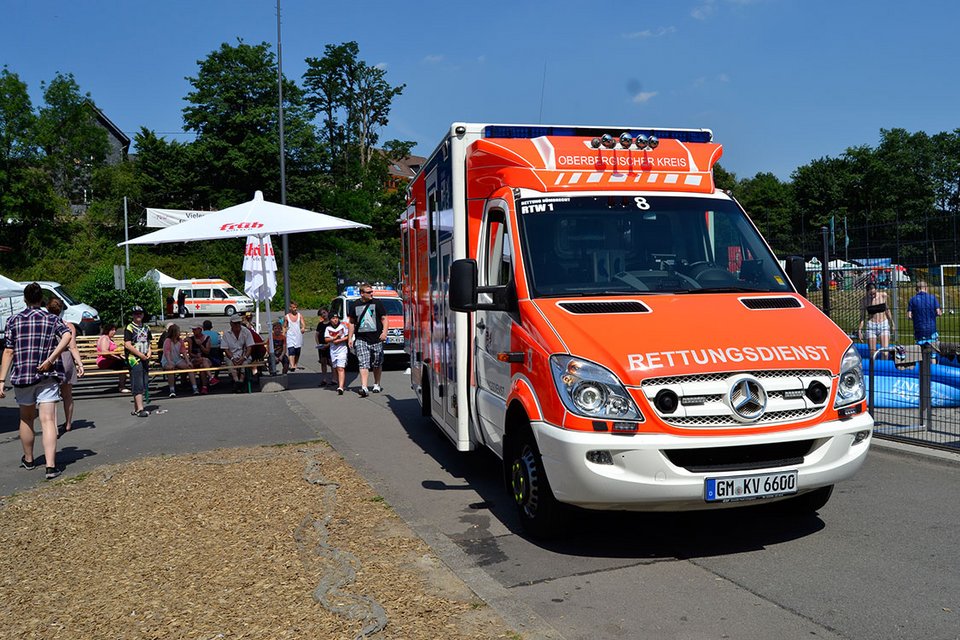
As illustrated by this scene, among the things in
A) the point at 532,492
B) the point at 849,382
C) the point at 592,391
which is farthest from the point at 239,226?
the point at 849,382

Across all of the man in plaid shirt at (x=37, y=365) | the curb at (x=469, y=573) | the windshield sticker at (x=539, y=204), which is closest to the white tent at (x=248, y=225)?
the man in plaid shirt at (x=37, y=365)

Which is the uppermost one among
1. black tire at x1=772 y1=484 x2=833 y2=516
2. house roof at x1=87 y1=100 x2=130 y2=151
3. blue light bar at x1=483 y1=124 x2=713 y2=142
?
house roof at x1=87 y1=100 x2=130 y2=151

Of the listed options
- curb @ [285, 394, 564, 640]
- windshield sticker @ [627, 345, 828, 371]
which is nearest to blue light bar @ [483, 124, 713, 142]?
windshield sticker @ [627, 345, 828, 371]

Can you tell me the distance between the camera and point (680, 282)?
6199 mm

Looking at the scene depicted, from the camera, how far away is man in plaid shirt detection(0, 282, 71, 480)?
340 inches

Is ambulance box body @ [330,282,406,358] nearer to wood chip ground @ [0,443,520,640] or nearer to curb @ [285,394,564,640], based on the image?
curb @ [285,394,564,640]

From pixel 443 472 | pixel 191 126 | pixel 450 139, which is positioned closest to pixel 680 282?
pixel 450 139

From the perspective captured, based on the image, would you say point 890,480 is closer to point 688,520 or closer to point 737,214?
point 688,520

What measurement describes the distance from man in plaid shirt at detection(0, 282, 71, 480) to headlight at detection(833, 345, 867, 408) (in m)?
7.30

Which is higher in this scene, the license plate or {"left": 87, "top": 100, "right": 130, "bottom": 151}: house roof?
{"left": 87, "top": 100, "right": 130, "bottom": 151}: house roof

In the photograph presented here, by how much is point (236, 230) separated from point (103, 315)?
2454 centimetres

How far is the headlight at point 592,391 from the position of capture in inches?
199

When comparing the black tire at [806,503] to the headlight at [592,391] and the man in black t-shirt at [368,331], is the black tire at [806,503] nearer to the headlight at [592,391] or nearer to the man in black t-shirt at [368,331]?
the headlight at [592,391]

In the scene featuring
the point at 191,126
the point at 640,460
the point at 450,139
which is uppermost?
the point at 191,126
